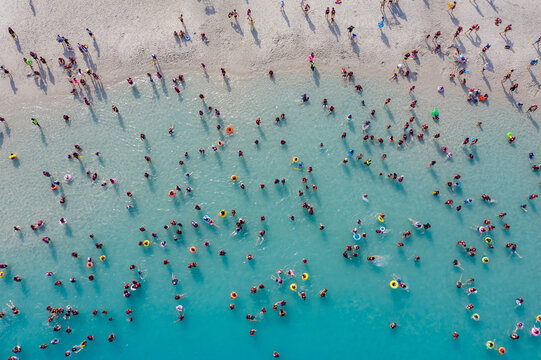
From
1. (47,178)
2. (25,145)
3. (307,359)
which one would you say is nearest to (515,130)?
(307,359)

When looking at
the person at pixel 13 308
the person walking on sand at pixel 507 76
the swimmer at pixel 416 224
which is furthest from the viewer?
the person walking on sand at pixel 507 76

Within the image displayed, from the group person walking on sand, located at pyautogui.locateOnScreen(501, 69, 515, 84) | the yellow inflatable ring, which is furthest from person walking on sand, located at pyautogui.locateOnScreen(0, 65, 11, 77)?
person walking on sand, located at pyautogui.locateOnScreen(501, 69, 515, 84)

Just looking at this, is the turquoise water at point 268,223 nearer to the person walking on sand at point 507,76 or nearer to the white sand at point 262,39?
the white sand at point 262,39

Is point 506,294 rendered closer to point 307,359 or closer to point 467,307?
point 467,307

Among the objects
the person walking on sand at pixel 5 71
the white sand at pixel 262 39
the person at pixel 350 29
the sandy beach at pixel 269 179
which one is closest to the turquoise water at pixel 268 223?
the sandy beach at pixel 269 179

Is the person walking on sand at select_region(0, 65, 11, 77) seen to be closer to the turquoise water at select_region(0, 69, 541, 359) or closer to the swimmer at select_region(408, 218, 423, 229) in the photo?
the turquoise water at select_region(0, 69, 541, 359)

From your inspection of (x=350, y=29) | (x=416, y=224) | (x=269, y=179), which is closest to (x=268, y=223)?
(x=269, y=179)
